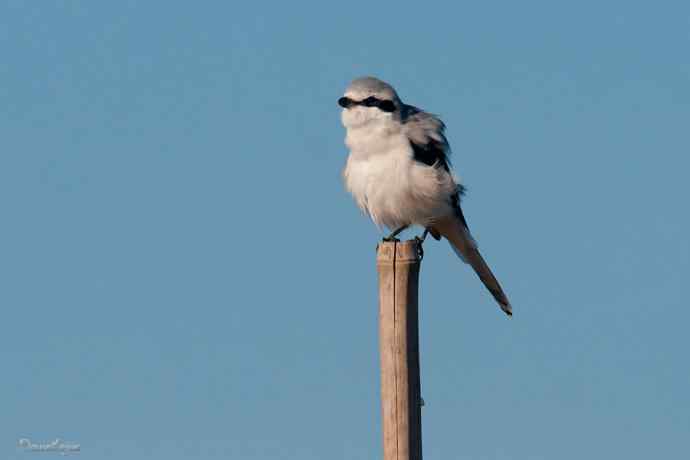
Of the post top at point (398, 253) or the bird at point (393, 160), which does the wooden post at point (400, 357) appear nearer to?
the post top at point (398, 253)

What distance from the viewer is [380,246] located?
296 inches

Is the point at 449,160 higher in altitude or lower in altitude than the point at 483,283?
higher

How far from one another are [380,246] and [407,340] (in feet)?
2.29

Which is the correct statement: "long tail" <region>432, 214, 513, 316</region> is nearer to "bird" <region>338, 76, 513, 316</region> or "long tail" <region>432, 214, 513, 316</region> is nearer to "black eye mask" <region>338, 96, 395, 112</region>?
"bird" <region>338, 76, 513, 316</region>

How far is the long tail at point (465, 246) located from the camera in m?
10.8

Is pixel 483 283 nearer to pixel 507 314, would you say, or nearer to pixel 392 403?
pixel 507 314

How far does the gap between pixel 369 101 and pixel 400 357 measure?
11.7 ft

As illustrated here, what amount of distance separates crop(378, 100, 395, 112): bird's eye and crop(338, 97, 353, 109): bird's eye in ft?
0.86

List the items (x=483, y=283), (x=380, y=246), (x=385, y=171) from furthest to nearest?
(x=483, y=283), (x=385, y=171), (x=380, y=246)

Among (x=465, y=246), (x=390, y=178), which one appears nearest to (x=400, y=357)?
(x=390, y=178)

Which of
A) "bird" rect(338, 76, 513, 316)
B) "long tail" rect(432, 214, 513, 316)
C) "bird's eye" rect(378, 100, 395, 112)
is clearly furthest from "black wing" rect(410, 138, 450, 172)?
"long tail" rect(432, 214, 513, 316)

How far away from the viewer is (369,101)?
33.3 feet

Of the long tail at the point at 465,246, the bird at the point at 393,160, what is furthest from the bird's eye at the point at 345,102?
the long tail at the point at 465,246

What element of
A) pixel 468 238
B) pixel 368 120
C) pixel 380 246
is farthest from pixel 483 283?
pixel 380 246
